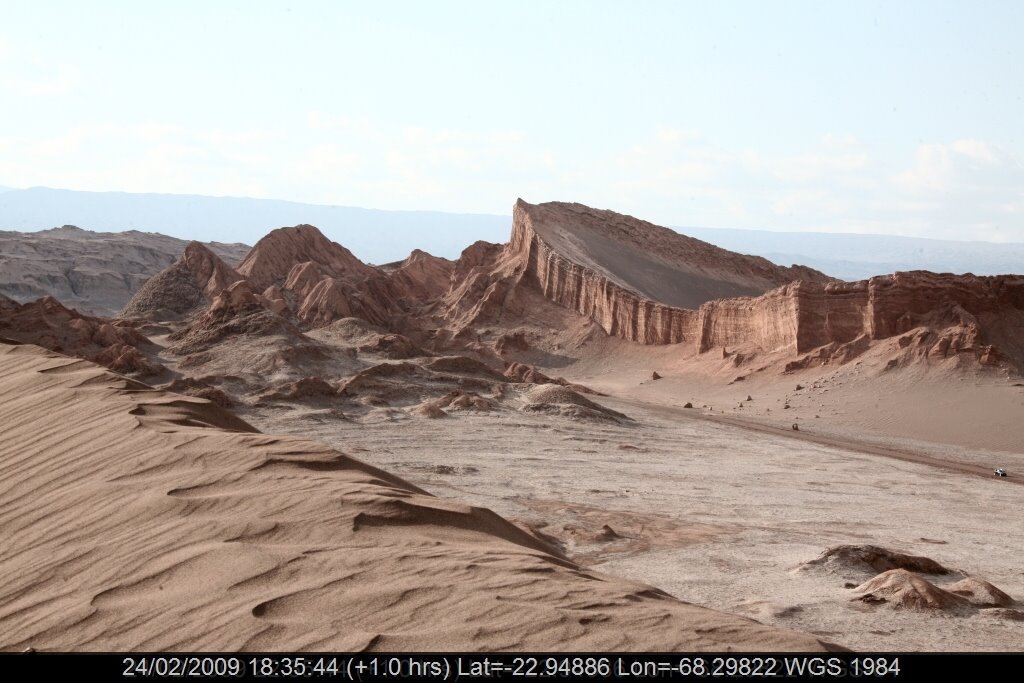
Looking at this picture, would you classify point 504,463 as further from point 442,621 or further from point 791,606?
point 442,621

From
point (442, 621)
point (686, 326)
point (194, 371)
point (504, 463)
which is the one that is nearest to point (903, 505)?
point (504, 463)

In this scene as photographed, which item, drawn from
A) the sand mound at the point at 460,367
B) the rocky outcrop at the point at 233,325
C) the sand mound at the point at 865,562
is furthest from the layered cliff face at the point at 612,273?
the sand mound at the point at 865,562

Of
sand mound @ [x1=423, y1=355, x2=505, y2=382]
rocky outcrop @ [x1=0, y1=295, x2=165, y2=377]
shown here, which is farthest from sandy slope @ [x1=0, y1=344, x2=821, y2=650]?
sand mound @ [x1=423, y1=355, x2=505, y2=382]

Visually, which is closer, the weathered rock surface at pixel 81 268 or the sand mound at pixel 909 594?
the sand mound at pixel 909 594

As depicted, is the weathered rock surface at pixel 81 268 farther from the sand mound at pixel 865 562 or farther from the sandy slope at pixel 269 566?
the sand mound at pixel 865 562

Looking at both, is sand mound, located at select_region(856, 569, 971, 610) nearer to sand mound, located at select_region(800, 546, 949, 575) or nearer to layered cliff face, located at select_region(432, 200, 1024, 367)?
sand mound, located at select_region(800, 546, 949, 575)

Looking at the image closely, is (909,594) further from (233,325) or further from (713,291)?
(713,291)
